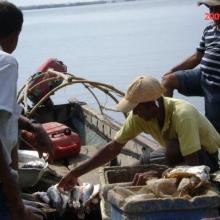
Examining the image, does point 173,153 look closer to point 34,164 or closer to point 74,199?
point 74,199

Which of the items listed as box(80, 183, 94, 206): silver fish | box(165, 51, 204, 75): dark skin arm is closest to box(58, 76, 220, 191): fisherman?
box(80, 183, 94, 206): silver fish

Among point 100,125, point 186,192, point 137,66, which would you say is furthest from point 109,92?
point 137,66

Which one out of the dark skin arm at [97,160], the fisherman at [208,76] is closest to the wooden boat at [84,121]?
the fisherman at [208,76]

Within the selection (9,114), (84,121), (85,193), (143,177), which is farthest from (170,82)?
(84,121)

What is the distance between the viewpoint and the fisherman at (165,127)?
3852 mm

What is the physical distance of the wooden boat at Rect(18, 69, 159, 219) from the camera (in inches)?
247

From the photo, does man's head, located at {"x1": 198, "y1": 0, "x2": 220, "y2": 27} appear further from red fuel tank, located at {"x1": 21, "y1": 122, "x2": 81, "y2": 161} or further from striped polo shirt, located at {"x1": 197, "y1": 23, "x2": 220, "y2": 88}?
red fuel tank, located at {"x1": 21, "y1": 122, "x2": 81, "y2": 161}

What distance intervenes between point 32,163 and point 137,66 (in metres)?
15.3

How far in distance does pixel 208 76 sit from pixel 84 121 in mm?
3949

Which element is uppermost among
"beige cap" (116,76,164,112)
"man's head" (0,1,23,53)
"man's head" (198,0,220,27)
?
"man's head" (0,1,23,53)

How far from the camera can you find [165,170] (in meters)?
3.67

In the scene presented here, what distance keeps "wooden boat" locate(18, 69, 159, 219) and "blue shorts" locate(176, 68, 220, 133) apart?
76cm

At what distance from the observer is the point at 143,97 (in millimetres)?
3836

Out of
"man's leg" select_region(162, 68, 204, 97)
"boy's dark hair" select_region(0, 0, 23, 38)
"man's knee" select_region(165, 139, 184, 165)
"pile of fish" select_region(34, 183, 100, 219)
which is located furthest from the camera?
"man's leg" select_region(162, 68, 204, 97)
